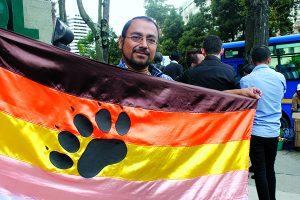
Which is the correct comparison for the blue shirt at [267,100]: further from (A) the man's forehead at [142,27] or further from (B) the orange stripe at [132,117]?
(A) the man's forehead at [142,27]

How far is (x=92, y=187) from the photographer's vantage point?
84.5 inches

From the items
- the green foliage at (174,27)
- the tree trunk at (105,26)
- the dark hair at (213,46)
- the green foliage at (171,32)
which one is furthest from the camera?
the green foliage at (174,27)

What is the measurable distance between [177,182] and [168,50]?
40.1m

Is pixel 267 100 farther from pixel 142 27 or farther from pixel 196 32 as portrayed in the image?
pixel 196 32

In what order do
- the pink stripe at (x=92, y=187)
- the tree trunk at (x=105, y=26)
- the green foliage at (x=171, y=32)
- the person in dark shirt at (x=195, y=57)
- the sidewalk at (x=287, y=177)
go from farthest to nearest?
the green foliage at (x=171, y=32), the tree trunk at (x=105, y=26), the person in dark shirt at (x=195, y=57), the sidewalk at (x=287, y=177), the pink stripe at (x=92, y=187)

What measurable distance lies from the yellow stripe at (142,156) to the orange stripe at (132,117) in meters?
0.05

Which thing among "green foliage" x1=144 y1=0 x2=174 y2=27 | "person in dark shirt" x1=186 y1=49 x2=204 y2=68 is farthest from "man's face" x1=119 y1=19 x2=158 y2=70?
"green foliage" x1=144 y1=0 x2=174 y2=27

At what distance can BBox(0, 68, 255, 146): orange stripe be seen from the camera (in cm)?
202

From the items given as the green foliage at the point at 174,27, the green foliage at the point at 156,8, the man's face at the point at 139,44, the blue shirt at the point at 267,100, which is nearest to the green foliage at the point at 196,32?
the green foliage at the point at 174,27

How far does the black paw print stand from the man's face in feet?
1.21

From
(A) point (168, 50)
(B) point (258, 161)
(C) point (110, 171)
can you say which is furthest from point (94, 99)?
(A) point (168, 50)

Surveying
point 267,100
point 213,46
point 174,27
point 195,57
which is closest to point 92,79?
point 213,46

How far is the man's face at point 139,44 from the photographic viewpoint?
97.5 inches

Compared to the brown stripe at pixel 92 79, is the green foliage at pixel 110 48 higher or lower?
lower
